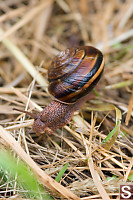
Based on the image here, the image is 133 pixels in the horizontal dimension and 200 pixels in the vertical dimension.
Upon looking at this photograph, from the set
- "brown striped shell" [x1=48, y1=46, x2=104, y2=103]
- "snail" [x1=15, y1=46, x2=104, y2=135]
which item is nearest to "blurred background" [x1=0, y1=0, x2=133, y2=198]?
"snail" [x1=15, y1=46, x2=104, y2=135]

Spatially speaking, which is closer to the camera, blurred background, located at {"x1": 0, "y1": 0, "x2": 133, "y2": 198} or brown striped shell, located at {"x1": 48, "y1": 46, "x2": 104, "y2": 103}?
blurred background, located at {"x1": 0, "y1": 0, "x2": 133, "y2": 198}

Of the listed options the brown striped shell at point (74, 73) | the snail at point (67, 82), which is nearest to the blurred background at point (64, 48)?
the snail at point (67, 82)

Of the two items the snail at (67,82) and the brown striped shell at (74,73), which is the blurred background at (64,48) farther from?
the brown striped shell at (74,73)

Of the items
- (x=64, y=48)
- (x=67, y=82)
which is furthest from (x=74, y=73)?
(x=64, y=48)

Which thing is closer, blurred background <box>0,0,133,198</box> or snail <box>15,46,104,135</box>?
blurred background <box>0,0,133,198</box>

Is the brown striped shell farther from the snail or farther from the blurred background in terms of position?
the blurred background

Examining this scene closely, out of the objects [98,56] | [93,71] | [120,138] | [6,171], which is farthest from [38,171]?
[98,56]

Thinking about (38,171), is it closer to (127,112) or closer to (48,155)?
(48,155)
